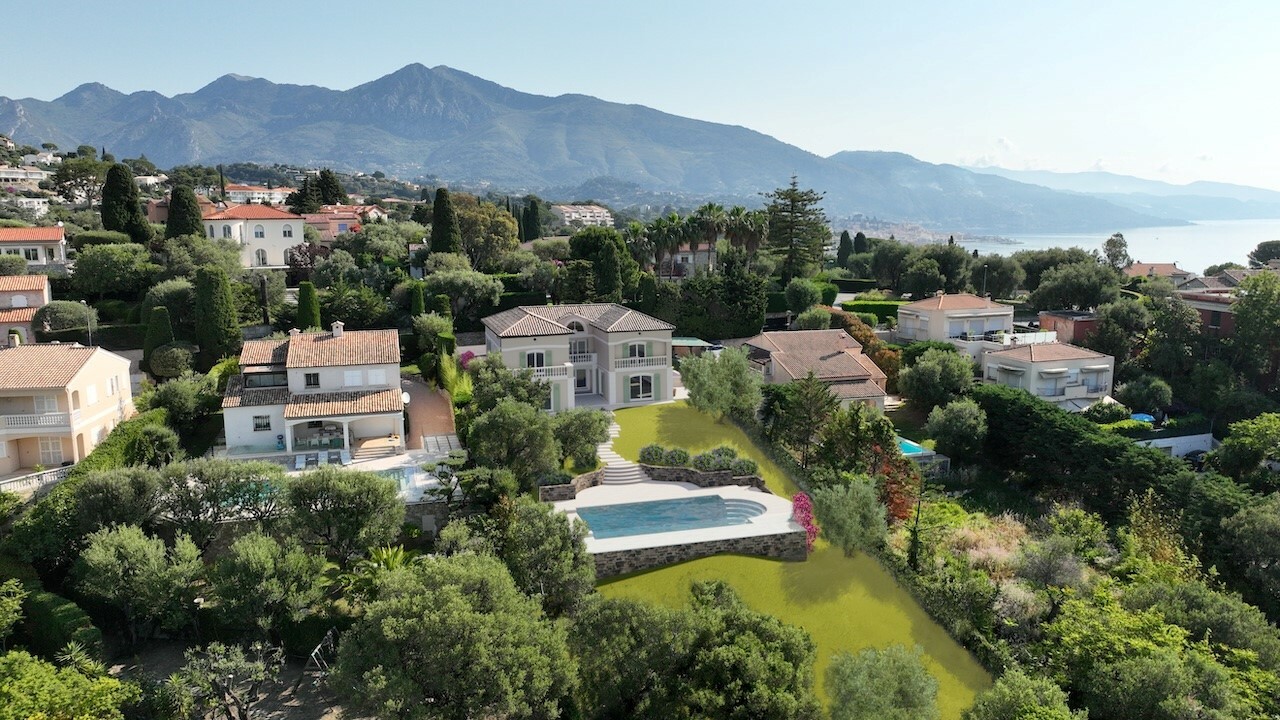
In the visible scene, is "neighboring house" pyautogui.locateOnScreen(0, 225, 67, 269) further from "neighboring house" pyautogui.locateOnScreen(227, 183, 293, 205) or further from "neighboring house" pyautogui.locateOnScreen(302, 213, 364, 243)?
"neighboring house" pyautogui.locateOnScreen(227, 183, 293, 205)

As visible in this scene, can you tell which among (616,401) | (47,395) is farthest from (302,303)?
(616,401)

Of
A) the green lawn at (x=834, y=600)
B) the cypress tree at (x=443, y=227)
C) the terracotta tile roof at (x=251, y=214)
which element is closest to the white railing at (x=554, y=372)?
the green lawn at (x=834, y=600)

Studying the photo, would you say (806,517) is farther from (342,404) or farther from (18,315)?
(18,315)

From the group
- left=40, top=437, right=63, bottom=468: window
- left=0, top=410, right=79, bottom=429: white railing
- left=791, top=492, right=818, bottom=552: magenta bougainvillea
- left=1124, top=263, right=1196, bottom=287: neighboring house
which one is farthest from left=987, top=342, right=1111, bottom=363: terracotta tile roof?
left=1124, top=263, right=1196, bottom=287: neighboring house

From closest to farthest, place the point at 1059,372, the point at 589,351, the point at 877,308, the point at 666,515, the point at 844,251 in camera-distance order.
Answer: the point at 666,515 < the point at 589,351 < the point at 1059,372 < the point at 877,308 < the point at 844,251

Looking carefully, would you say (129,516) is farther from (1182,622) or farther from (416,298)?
(1182,622)

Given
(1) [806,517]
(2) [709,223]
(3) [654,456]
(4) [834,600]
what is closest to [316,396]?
(3) [654,456]
